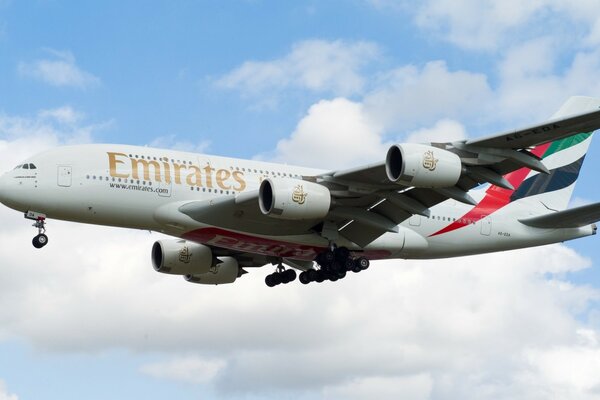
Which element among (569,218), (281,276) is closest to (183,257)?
(281,276)

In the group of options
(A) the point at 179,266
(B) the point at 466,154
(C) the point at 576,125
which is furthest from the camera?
(A) the point at 179,266

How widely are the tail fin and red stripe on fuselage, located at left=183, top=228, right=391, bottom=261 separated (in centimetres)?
721

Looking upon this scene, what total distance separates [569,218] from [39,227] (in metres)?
18.9

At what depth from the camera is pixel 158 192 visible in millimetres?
37469

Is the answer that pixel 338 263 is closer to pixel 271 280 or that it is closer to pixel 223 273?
pixel 271 280

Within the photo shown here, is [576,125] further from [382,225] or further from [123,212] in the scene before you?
[123,212]

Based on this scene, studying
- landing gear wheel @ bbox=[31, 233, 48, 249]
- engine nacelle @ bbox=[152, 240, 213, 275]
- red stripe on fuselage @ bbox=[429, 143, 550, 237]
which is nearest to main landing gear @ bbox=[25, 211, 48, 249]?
landing gear wheel @ bbox=[31, 233, 48, 249]

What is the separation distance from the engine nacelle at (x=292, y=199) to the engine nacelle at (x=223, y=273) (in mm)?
8785

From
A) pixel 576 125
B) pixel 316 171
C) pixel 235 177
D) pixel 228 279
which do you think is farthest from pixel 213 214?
pixel 576 125

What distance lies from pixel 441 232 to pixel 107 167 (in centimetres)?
1267

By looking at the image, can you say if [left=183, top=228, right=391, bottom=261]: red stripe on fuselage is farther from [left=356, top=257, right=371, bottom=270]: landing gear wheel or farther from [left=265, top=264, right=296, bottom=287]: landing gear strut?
[left=265, top=264, right=296, bottom=287]: landing gear strut

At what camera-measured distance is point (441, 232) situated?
137 feet

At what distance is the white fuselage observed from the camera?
121 ft

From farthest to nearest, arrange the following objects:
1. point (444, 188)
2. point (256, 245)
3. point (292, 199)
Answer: point (256, 245)
point (292, 199)
point (444, 188)
